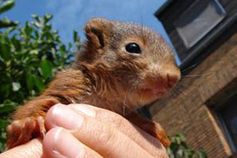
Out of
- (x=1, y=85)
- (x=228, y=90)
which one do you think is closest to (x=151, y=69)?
(x=1, y=85)

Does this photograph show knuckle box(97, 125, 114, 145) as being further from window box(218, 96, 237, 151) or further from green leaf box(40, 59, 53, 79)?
window box(218, 96, 237, 151)

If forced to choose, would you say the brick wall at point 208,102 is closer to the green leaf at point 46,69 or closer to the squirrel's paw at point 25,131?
the green leaf at point 46,69

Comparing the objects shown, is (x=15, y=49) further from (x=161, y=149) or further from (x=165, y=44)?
(x=161, y=149)

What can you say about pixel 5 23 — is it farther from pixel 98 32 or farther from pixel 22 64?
pixel 98 32

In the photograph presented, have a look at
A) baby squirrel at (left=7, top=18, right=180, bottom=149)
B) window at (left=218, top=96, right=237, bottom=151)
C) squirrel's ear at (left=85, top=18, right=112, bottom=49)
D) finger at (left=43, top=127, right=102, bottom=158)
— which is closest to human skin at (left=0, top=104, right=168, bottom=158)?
finger at (left=43, top=127, right=102, bottom=158)

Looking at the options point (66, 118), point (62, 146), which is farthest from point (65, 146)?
point (66, 118)

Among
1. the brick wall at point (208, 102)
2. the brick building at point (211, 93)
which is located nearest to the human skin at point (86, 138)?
the brick building at point (211, 93)

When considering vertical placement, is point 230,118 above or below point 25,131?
below
